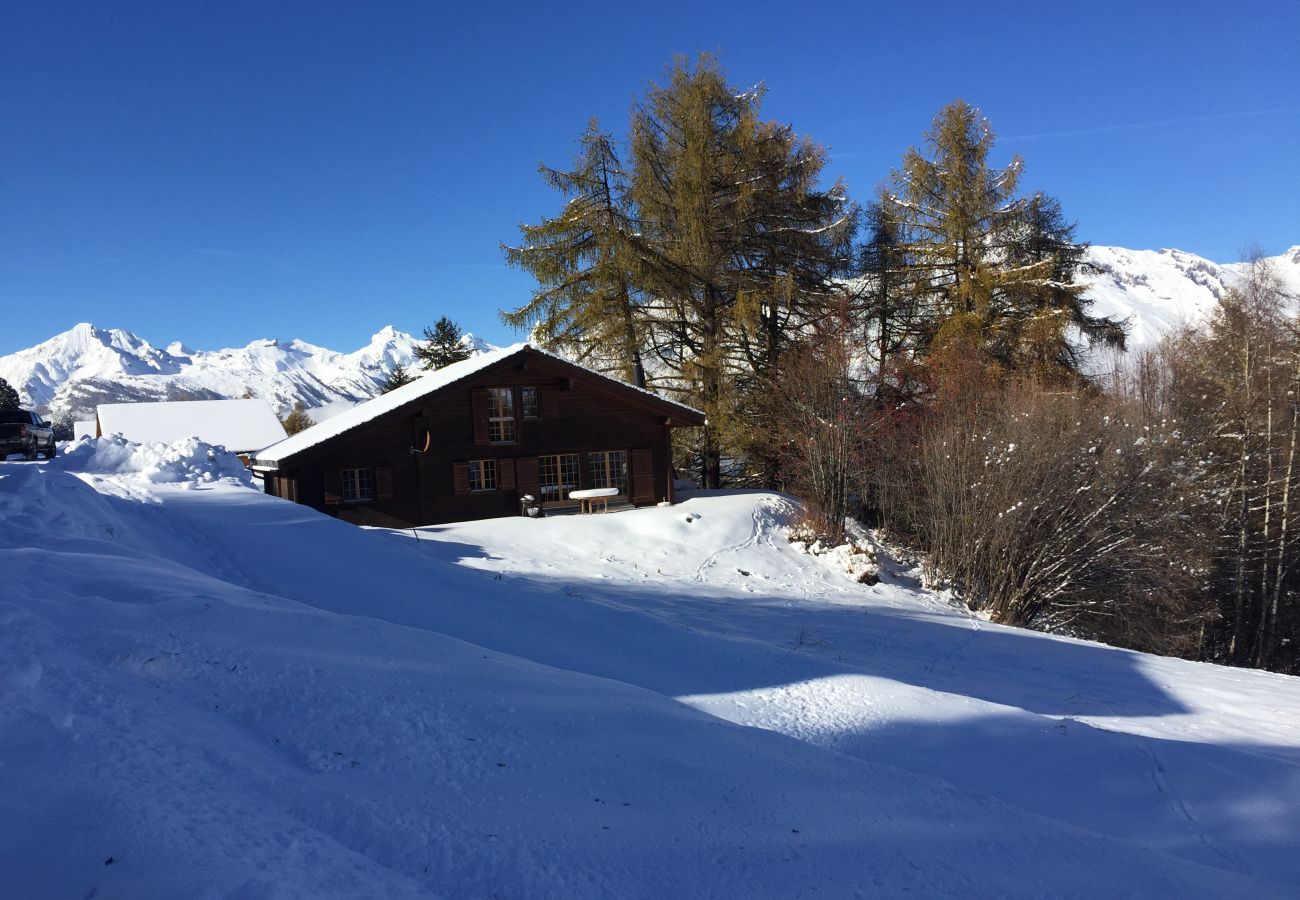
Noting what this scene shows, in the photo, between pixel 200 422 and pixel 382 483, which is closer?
pixel 382 483

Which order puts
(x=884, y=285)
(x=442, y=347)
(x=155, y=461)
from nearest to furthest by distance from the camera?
(x=155, y=461) < (x=884, y=285) < (x=442, y=347)

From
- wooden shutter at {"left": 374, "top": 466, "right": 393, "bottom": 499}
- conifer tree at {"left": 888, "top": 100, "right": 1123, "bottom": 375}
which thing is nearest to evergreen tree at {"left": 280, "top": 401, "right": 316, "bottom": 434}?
wooden shutter at {"left": 374, "top": 466, "right": 393, "bottom": 499}

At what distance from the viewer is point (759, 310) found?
90.4 feet

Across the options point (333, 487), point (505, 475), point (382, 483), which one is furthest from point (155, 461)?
point (505, 475)

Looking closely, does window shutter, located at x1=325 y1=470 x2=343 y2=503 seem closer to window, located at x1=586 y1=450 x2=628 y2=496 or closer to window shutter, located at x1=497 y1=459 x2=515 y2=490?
window shutter, located at x1=497 y1=459 x2=515 y2=490

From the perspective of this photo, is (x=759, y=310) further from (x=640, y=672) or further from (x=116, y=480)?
(x=640, y=672)

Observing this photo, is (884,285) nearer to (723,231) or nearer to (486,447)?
(723,231)

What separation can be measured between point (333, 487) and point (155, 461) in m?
6.29

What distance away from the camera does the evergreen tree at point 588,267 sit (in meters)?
29.0

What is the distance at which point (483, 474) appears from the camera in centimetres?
2439

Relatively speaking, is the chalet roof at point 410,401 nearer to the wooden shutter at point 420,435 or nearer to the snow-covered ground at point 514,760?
the wooden shutter at point 420,435

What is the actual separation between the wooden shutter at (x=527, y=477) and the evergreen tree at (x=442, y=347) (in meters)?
19.7

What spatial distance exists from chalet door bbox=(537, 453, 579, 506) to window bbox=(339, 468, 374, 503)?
523 cm

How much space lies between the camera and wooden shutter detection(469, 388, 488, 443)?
947 inches
